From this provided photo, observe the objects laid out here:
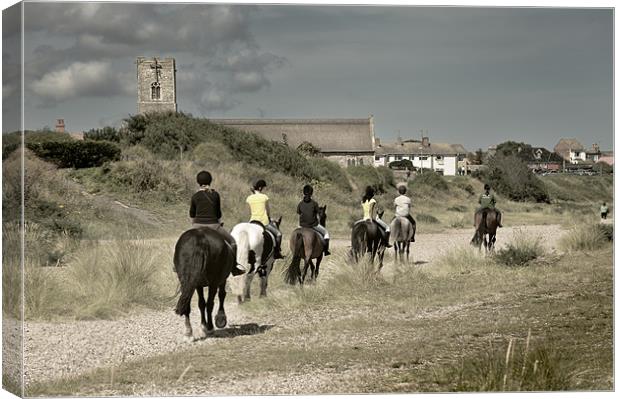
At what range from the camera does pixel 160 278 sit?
11891 millimetres

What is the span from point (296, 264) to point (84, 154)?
13358 millimetres

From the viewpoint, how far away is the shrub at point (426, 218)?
931 inches

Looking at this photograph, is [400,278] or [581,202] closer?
[400,278]

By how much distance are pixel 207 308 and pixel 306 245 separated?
330 cm

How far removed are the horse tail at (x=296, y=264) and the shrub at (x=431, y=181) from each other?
924cm

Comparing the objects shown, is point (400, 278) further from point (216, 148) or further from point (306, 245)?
point (216, 148)

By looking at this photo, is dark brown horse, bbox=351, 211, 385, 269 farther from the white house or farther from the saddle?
the saddle

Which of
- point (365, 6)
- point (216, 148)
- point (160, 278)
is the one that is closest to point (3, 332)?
point (160, 278)

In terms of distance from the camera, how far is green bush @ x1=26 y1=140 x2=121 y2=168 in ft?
75.2

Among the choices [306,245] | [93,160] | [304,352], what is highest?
[93,160]

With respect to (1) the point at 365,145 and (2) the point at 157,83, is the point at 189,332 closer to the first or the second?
(2) the point at 157,83

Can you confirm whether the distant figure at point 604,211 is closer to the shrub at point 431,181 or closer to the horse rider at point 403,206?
the horse rider at point 403,206

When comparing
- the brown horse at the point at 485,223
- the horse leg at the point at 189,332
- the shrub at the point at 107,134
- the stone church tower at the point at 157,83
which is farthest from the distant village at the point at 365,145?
the shrub at the point at 107,134

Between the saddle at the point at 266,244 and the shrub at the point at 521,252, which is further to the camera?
the shrub at the point at 521,252
